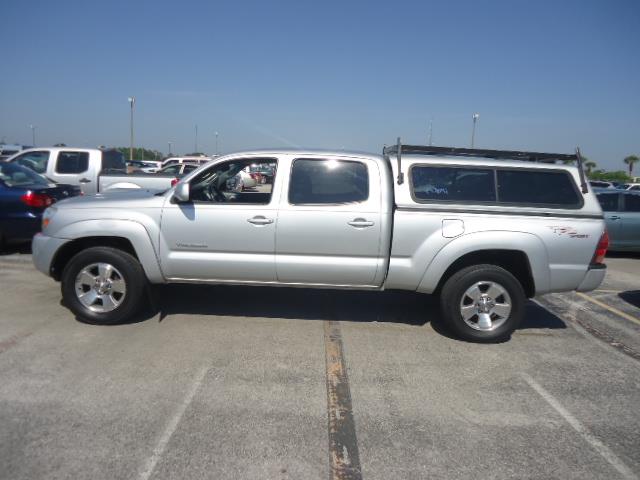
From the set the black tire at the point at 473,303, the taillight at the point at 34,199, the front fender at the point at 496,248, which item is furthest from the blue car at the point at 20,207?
the black tire at the point at 473,303

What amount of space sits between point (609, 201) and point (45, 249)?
1050 cm

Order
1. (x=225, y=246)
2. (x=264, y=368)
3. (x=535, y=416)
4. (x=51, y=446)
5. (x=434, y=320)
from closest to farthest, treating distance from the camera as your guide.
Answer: (x=51, y=446) → (x=535, y=416) → (x=264, y=368) → (x=225, y=246) → (x=434, y=320)

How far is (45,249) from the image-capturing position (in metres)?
4.98

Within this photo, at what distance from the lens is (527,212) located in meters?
4.73

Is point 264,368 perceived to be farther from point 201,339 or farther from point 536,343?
point 536,343

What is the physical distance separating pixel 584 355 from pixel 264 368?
3118 mm

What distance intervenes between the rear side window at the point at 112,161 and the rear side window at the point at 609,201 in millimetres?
10739

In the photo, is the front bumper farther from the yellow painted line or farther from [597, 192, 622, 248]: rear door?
[597, 192, 622, 248]: rear door

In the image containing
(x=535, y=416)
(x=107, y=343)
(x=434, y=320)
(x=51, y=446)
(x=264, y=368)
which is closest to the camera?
(x=51, y=446)

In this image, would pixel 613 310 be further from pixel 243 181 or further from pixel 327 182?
pixel 243 181

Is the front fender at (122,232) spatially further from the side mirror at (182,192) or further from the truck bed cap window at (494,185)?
the truck bed cap window at (494,185)

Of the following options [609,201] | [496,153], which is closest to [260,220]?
[496,153]

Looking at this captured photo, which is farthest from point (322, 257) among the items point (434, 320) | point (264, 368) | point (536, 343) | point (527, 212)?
point (536, 343)

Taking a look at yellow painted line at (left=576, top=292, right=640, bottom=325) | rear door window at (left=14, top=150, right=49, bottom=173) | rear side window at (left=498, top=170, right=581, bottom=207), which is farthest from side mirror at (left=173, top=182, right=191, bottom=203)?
rear door window at (left=14, top=150, right=49, bottom=173)
